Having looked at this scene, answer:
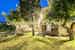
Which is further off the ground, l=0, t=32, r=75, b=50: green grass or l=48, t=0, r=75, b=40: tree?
l=48, t=0, r=75, b=40: tree

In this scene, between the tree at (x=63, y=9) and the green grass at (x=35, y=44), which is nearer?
the green grass at (x=35, y=44)

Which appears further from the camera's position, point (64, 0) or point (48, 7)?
point (48, 7)

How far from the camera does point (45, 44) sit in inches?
215

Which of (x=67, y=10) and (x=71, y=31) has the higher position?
(x=67, y=10)

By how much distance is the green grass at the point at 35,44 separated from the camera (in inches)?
207

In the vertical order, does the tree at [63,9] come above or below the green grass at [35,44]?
above

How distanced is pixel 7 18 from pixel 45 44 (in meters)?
2.33

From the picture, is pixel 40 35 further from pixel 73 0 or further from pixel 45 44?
pixel 73 0

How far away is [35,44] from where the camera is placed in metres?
5.38

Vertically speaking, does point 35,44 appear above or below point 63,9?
below

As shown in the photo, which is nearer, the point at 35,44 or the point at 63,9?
the point at 35,44

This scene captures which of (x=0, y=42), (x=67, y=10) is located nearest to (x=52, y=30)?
(x=67, y=10)

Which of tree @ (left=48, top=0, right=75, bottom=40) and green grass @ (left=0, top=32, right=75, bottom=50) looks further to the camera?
tree @ (left=48, top=0, right=75, bottom=40)

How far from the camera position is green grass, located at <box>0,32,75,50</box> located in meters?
5.25
